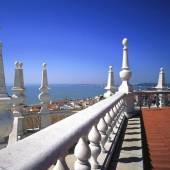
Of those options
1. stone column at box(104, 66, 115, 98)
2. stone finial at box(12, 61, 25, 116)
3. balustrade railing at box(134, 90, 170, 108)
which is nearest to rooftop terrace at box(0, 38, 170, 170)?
balustrade railing at box(134, 90, 170, 108)

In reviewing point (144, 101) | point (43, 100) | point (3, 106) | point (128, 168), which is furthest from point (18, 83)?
point (3, 106)

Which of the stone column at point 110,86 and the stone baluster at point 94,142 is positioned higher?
the stone column at point 110,86

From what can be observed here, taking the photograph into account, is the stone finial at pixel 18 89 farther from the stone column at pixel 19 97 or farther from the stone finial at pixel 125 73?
the stone finial at pixel 125 73

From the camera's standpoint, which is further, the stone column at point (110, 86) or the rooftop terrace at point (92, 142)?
the stone column at point (110, 86)

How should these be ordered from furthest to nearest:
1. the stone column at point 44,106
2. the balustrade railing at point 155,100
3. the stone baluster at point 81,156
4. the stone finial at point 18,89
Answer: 1. the stone column at point 44,106
2. the stone finial at point 18,89
3. the balustrade railing at point 155,100
4. the stone baluster at point 81,156

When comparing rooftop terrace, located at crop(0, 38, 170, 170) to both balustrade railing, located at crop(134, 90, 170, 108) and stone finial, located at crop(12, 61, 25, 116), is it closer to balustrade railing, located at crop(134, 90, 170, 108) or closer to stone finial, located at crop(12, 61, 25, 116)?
balustrade railing, located at crop(134, 90, 170, 108)

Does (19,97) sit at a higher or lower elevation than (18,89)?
lower

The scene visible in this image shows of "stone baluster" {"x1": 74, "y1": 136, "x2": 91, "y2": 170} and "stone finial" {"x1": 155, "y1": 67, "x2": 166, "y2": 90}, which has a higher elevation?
"stone finial" {"x1": 155, "y1": 67, "x2": 166, "y2": 90}

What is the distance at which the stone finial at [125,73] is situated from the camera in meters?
10.8

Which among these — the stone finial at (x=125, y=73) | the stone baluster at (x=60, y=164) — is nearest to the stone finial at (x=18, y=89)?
the stone finial at (x=125, y=73)

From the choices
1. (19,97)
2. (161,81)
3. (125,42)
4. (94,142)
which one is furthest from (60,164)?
(161,81)

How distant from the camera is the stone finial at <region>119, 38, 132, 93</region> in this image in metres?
10.8

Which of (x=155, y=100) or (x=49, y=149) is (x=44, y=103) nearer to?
(x=155, y=100)

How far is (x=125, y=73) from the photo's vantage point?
10773 mm
